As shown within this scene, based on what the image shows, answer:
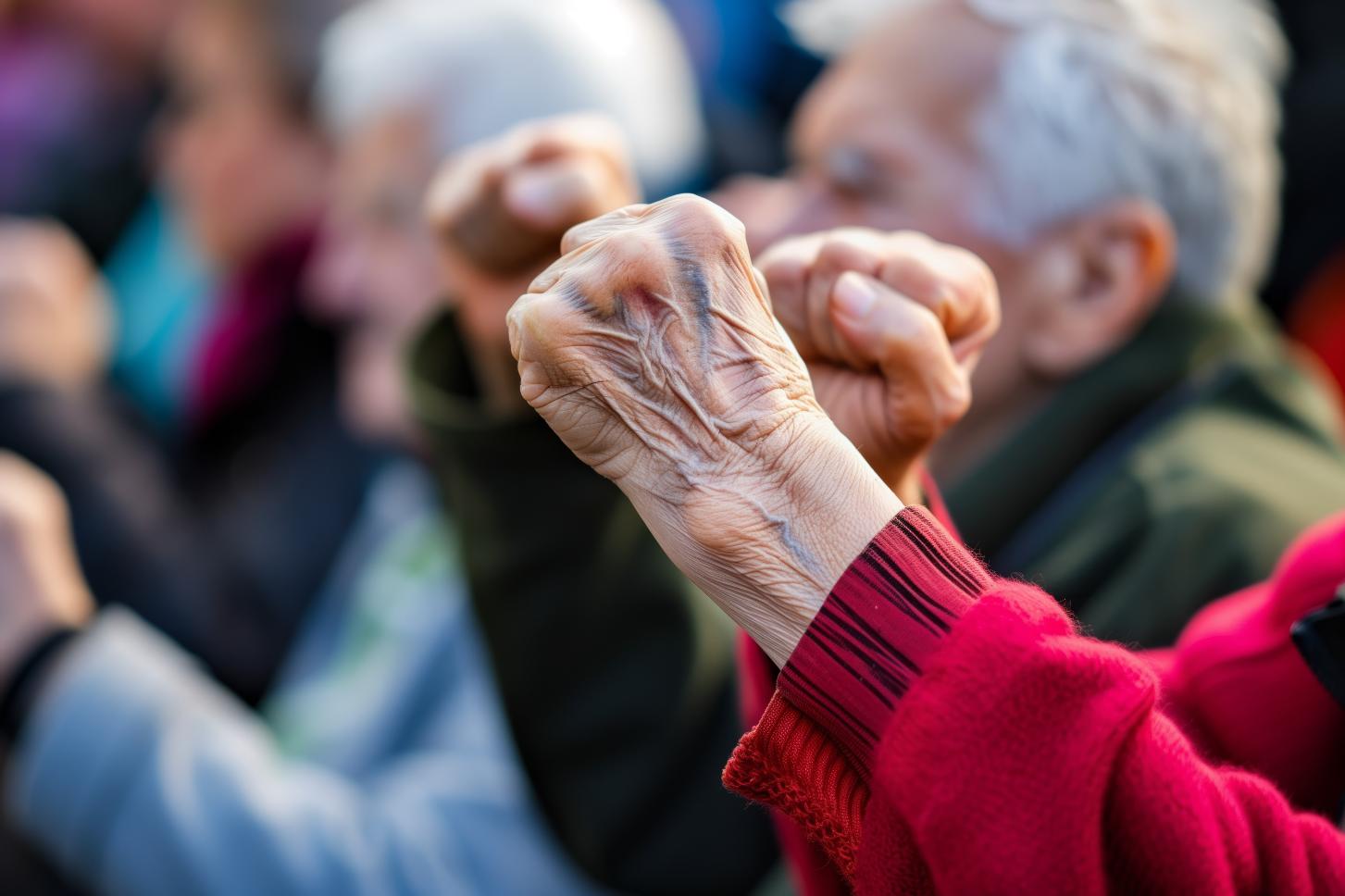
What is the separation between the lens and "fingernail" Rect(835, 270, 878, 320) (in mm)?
804

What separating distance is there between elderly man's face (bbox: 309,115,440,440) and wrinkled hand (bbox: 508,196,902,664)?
55.7 inches

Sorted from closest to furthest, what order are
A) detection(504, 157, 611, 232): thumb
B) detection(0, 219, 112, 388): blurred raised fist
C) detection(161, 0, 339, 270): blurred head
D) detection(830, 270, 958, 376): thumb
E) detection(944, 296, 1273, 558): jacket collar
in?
detection(830, 270, 958, 376): thumb < detection(504, 157, 611, 232): thumb < detection(944, 296, 1273, 558): jacket collar < detection(0, 219, 112, 388): blurred raised fist < detection(161, 0, 339, 270): blurred head

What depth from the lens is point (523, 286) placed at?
1.32 m

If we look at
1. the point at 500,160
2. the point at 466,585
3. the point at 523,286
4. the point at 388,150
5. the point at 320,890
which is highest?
the point at 500,160

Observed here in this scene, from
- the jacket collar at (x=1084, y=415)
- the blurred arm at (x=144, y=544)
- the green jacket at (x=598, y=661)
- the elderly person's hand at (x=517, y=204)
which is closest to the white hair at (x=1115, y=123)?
the jacket collar at (x=1084, y=415)

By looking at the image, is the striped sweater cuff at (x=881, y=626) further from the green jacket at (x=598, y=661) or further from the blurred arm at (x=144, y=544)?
the blurred arm at (x=144, y=544)

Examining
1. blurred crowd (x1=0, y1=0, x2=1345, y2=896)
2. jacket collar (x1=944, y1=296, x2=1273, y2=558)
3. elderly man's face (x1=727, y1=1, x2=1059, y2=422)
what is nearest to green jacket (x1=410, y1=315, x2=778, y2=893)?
blurred crowd (x1=0, y1=0, x2=1345, y2=896)

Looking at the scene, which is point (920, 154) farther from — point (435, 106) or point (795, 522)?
point (795, 522)

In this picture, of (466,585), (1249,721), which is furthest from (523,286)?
(1249,721)

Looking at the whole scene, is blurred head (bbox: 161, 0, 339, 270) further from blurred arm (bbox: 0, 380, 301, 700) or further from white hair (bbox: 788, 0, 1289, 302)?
white hair (bbox: 788, 0, 1289, 302)

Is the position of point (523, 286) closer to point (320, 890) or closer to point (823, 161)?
point (823, 161)

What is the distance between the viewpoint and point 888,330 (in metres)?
0.80

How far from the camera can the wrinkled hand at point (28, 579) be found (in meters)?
1.70

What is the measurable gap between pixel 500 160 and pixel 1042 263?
0.72 m
